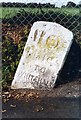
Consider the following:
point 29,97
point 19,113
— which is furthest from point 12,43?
point 19,113

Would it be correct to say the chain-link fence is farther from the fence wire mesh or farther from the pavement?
the pavement

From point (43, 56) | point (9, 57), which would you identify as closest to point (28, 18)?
point (9, 57)

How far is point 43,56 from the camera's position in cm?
593

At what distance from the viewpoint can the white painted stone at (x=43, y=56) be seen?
19.0 ft

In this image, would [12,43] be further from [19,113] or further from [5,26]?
[19,113]

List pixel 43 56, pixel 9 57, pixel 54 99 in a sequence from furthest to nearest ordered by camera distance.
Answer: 1. pixel 9 57
2. pixel 43 56
3. pixel 54 99

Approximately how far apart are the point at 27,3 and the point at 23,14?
201 mm

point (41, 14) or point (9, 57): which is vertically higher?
point (41, 14)

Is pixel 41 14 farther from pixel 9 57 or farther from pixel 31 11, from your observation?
pixel 9 57

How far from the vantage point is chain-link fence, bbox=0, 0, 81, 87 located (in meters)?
6.64

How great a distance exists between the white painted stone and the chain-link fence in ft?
1.48

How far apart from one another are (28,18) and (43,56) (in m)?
1.53

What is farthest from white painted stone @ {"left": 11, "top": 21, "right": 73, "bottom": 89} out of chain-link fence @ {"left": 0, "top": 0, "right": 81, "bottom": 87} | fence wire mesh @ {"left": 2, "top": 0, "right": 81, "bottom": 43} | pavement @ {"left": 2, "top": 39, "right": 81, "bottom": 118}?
fence wire mesh @ {"left": 2, "top": 0, "right": 81, "bottom": 43}

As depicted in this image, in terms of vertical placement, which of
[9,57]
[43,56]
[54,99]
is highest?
[43,56]
